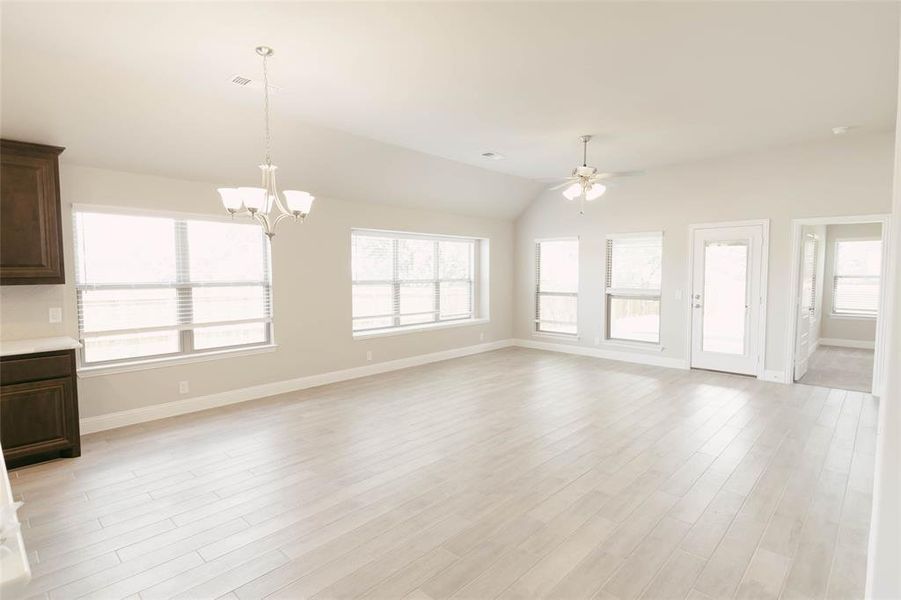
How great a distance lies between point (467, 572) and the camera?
231 centimetres

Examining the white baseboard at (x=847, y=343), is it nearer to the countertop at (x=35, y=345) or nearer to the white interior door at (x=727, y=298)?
the white interior door at (x=727, y=298)

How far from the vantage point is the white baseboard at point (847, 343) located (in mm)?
8302

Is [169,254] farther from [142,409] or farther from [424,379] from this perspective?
[424,379]

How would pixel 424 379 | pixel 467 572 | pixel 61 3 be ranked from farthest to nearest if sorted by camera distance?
1. pixel 424 379
2. pixel 61 3
3. pixel 467 572

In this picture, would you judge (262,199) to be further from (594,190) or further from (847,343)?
(847,343)

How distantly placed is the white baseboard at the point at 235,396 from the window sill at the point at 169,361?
402 mm

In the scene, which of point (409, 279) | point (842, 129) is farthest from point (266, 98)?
point (842, 129)

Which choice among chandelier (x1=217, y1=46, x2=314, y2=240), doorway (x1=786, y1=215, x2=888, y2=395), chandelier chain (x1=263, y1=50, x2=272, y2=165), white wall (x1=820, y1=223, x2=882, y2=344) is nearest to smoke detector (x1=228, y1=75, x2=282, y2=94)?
chandelier chain (x1=263, y1=50, x2=272, y2=165)

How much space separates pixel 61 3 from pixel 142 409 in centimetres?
357

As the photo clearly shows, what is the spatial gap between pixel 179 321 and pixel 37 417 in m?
1.54

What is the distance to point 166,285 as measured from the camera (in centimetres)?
479

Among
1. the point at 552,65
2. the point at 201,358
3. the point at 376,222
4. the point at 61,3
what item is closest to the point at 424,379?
the point at 376,222

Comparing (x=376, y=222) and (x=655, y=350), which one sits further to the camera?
(x=655, y=350)

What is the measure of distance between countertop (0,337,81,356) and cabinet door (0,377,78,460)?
26cm
